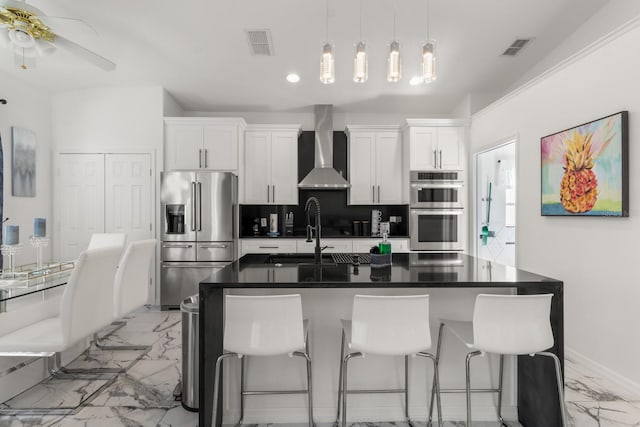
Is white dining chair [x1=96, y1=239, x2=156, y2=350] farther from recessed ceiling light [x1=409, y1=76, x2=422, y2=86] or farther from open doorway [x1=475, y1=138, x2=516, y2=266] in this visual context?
open doorway [x1=475, y1=138, x2=516, y2=266]

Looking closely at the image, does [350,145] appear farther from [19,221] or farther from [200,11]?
[19,221]

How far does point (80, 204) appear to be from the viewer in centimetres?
466

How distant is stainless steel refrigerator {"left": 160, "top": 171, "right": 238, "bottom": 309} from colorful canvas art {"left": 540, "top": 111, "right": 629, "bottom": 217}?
3.49 metres

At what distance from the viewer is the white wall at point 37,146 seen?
398cm

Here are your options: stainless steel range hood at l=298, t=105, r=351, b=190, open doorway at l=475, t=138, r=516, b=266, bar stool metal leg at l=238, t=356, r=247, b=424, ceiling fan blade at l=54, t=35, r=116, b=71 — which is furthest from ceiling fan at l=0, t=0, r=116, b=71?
open doorway at l=475, t=138, r=516, b=266

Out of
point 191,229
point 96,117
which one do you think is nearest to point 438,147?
point 191,229

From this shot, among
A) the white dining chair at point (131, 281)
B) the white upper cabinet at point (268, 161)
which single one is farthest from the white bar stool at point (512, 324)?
the white upper cabinet at point (268, 161)

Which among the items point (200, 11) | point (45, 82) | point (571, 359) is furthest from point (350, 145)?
point (45, 82)

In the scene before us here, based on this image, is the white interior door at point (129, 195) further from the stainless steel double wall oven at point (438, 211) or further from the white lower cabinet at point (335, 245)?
the stainless steel double wall oven at point (438, 211)

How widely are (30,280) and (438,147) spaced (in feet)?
14.7

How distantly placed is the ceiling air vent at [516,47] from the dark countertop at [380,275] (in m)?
2.63

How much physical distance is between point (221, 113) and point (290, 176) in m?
1.48

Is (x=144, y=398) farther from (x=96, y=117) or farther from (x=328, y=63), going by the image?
(x=96, y=117)

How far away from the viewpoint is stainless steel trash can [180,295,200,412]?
2.23 m
